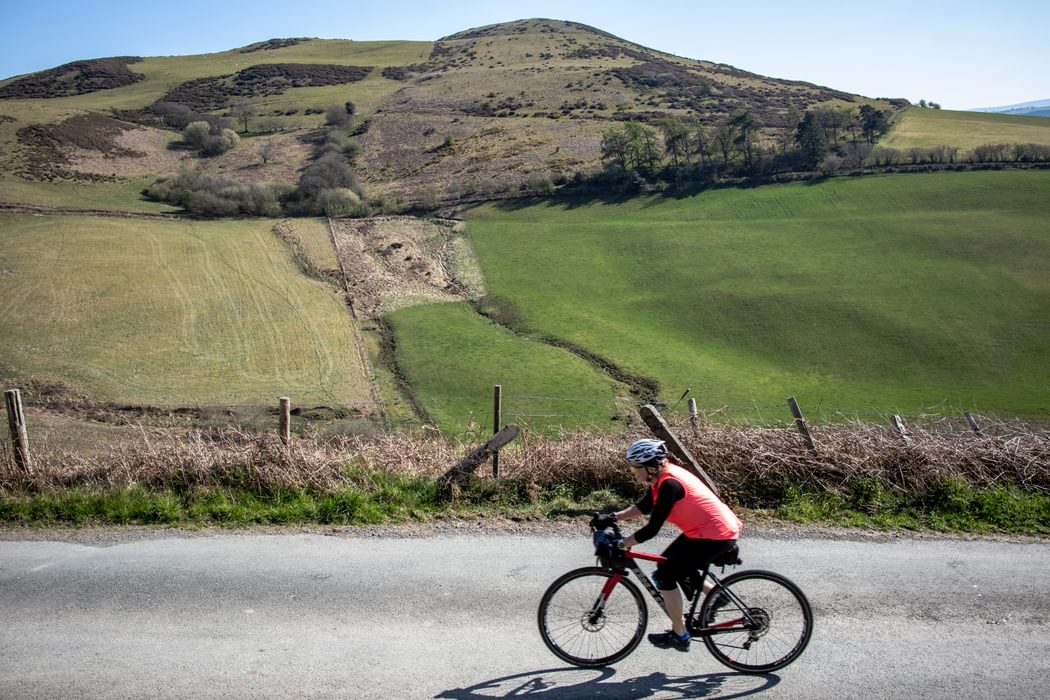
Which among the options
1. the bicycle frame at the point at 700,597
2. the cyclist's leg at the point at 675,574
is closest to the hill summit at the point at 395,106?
the bicycle frame at the point at 700,597

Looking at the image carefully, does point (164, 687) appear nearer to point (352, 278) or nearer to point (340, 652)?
point (340, 652)

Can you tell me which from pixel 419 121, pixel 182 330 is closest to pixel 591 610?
pixel 182 330

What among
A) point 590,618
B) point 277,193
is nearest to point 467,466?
point 590,618

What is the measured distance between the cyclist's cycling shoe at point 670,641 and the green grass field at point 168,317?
1088 inches

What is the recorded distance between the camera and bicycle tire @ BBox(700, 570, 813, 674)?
20.0 feet

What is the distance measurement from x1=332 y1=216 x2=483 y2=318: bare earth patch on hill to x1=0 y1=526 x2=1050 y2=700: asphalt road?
36717mm

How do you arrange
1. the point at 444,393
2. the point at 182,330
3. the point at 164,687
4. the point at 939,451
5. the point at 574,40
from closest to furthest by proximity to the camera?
1. the point at 164,687
2. the point at 939,451
3. the point at 444,393
4. the point at 182,330
5. the point at 574,40

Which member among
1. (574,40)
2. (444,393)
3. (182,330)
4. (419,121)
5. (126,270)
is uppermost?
(574,40)

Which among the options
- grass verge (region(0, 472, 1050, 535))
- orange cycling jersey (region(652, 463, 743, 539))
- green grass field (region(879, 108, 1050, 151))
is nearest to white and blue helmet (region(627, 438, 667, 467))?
orange cycling jersey (region(652, 463, 743, 539))

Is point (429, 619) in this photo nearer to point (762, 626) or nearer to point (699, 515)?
point (699, 515)

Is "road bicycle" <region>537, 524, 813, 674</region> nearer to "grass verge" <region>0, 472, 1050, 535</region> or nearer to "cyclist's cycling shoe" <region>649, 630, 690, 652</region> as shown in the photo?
"cyclist's cycling shoe" <region>649, 630, 690, 652</region>

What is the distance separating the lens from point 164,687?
6.00 metres

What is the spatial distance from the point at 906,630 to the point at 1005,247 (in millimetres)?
52152

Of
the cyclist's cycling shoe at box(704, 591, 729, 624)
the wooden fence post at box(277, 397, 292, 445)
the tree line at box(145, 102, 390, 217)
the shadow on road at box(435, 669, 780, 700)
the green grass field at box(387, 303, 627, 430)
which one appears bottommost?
the green grass field at box(387, 303, 627, 430)
